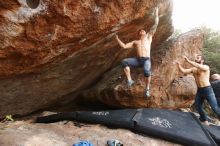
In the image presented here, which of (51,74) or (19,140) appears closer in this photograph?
(19,140)

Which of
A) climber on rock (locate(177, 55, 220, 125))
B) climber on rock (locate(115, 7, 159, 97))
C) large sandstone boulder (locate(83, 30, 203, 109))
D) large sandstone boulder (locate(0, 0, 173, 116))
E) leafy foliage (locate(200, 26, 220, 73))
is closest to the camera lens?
large sandstone boulder (locate(0, 0, 173, 116))

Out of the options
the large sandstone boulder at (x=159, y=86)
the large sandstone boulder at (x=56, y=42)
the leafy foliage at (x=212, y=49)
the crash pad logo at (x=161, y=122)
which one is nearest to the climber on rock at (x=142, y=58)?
the large sandstone boulder at (x=56, y=42)

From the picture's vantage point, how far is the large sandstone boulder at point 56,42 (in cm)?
563

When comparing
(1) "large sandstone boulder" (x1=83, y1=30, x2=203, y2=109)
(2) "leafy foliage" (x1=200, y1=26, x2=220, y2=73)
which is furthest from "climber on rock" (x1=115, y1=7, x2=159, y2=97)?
(2) "leafy foliage" (x1=200, y1=26, x2=220, y2=73)

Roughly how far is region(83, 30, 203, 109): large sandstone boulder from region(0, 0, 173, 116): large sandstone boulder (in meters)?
0.67

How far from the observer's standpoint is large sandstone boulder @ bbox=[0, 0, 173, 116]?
18.5 ft

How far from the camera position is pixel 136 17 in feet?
23.2

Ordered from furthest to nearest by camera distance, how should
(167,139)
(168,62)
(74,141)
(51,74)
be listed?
(168,62), (51,74), (167,139), (74,141)

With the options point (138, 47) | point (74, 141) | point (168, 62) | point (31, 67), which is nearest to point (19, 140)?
point (74, 141)

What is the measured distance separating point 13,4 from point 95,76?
492 centimetres

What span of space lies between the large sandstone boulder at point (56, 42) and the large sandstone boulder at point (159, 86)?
26.3 inches

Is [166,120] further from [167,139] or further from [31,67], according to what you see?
[31,67]

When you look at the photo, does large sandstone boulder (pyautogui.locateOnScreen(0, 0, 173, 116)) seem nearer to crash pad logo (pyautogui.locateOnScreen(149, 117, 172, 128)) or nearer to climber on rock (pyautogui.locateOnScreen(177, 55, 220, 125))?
climber on rock (pyautogui.locateOnScreen(177, 55, 220, 125))

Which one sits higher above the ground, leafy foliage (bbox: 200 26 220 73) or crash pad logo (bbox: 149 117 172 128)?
leafy foliage (bbox: 200 26 220 73)
